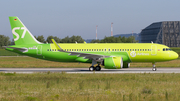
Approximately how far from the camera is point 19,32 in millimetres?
35969

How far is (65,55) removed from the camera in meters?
34.8

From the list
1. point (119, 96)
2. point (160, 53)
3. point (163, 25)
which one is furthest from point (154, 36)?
point (119, 96)

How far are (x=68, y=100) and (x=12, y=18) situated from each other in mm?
26336

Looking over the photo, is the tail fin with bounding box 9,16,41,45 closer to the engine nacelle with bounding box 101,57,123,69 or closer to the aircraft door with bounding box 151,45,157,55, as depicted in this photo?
the engine nacelle with bounding box 101,57,123,69

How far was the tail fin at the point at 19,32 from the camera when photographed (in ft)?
118

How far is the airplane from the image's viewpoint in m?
32.9

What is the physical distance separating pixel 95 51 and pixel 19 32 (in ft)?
38.4

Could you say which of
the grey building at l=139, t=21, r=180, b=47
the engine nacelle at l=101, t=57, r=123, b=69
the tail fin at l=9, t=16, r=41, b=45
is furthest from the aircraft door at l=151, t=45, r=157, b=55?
the grey building at l=139, t=21, r=180, b=47

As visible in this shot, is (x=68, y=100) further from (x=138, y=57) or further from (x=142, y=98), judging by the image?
(x=138, y=57)

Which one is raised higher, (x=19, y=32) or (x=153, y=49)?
(x=19, y=32)

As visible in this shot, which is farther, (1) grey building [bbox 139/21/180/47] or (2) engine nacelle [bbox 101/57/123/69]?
(1) grey building [bbox 139/21/180/47]

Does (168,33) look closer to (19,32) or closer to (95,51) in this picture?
(95,51)

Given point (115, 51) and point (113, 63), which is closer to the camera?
point (113, 63)

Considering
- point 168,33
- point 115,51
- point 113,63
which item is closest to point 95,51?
point 115,51
